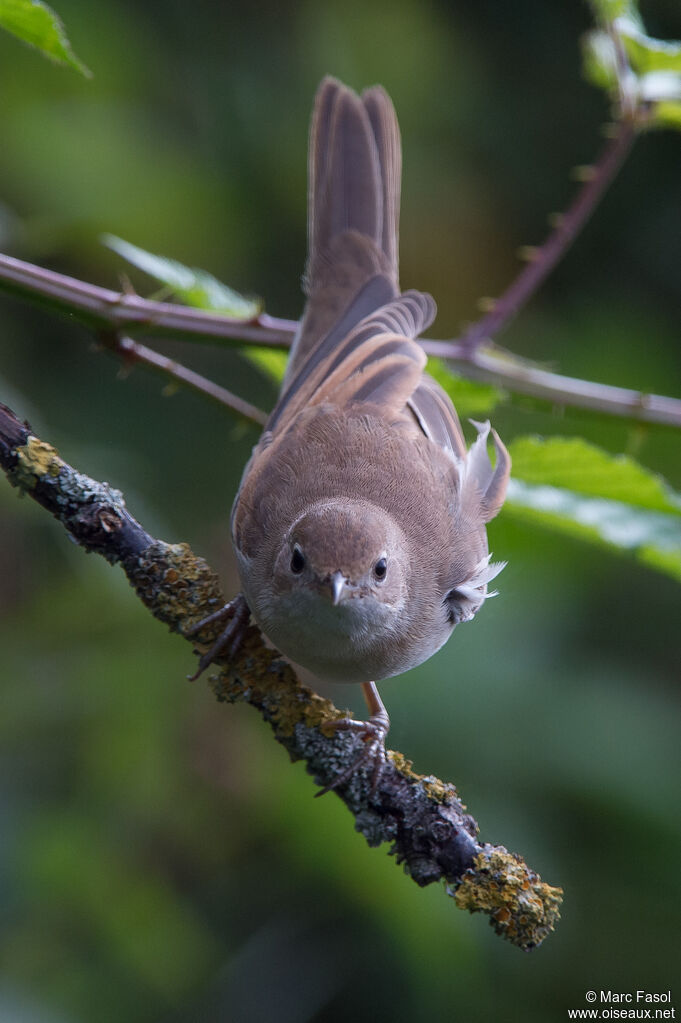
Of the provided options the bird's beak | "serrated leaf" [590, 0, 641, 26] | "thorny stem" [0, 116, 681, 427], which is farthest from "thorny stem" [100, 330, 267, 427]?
"serrated leaf" [590, 0, 641, 26]

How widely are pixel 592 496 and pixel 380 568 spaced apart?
62cm

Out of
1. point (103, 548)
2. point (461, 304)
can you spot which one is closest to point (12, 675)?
point (103, 548)

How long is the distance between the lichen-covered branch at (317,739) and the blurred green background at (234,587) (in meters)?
1.16

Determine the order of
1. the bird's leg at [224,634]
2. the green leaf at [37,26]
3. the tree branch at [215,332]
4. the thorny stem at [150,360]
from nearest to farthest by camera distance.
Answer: the green leaf at [37,26]
the bird's leg at [224,634]
the tree branch at [215,332]
the thorny stem at [150,360]

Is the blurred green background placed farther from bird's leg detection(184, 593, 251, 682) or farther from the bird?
bird's leg detection(184, 593, 251, 682)

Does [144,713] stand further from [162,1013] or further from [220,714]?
[162,1013]

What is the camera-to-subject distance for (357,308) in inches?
154

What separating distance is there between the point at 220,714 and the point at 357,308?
171 centimetres

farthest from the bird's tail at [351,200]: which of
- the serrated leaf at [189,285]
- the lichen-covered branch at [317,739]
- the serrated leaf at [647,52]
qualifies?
the lichen-covered branch at [317,739]

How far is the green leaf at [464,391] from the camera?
2.97 m

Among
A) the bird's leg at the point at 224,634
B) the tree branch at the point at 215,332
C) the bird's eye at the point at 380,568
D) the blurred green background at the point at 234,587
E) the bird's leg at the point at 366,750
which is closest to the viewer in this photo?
the bird's leg at the point at 366,750

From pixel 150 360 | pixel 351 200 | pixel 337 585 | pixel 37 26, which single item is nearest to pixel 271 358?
pixel 150 360

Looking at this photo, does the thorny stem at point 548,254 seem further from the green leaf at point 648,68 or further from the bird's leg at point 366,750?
the bird's leg at point 366,750

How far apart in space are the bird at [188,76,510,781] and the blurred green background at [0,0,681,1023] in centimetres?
29
